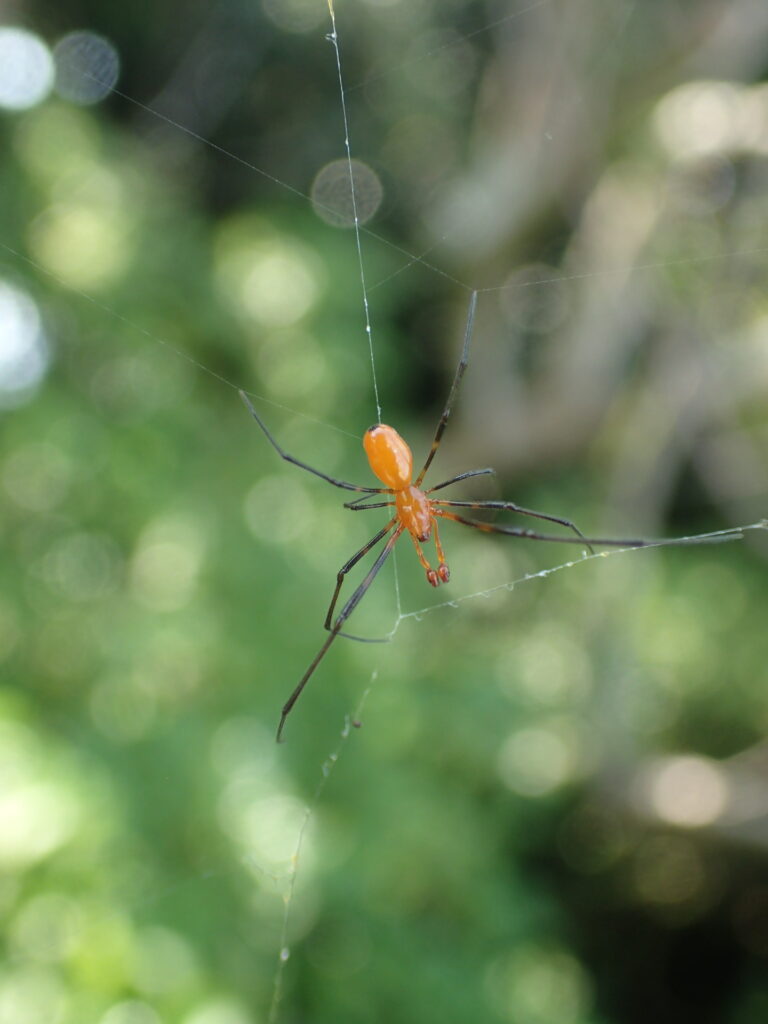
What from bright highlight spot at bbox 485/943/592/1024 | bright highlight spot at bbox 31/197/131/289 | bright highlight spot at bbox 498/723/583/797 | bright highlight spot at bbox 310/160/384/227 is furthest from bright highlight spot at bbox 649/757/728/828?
bright highlight spot at bbox 31/197/131/289

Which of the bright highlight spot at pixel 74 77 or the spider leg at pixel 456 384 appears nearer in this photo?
the spider leg at pixel 456 384

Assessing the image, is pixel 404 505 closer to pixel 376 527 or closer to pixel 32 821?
pixel 32 821

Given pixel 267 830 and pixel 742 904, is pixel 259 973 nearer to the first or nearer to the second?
pixel 267 830

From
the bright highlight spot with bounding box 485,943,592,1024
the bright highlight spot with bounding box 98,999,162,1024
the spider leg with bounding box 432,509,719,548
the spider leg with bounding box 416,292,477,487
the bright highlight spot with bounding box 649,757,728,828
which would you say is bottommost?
the bright highlight spot with bounding box 98,999,162,1024

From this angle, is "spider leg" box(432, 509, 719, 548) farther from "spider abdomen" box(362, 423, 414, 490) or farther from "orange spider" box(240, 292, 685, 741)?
"spider abdomen" box(362, 423, 414, 490)

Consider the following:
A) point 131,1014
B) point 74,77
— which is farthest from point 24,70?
point 131,1014

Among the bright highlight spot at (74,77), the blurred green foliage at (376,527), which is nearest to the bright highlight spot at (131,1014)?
the blurred green foliage at (376,527)

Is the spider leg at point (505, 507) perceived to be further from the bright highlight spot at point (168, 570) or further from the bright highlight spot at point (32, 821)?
the bright highlight spot at point (168, 570)
